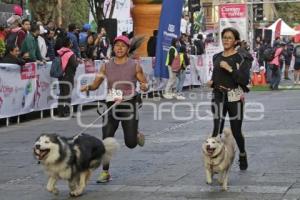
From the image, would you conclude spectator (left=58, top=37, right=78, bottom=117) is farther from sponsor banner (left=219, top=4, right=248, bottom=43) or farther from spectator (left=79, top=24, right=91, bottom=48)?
sponsor banner (left=219, top=4, right=248, bottom=43)

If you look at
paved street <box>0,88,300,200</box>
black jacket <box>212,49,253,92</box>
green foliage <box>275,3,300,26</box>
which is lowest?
paved street <box>0,88,300,200</box>

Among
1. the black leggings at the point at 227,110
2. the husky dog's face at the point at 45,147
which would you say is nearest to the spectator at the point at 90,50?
the black leggings at the point at 227,110

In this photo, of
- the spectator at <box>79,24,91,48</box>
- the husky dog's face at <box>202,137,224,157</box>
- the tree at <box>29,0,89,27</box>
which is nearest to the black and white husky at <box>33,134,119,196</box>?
the husky dog's face at <box>202,137,224,157</box>

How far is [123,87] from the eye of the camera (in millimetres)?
8586

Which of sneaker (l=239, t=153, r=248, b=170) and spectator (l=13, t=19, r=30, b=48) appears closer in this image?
sneaker (l=239, t=153, r=248, b=170)

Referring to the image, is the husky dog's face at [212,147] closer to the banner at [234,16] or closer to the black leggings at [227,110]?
the black leggings at [227,110]

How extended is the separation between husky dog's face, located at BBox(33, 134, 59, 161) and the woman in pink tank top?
4.52 feet

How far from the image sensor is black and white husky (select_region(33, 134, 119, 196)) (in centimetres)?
729

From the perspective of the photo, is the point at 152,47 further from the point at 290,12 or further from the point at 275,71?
the point at 290,12

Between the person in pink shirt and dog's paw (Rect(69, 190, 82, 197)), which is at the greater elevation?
the person in pink shirt

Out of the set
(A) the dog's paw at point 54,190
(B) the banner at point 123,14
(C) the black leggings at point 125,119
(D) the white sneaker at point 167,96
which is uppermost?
(B) the banner at point 123,14

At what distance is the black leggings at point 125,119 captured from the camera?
28.2 feet

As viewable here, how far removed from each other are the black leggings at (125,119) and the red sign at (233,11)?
24.2 metres

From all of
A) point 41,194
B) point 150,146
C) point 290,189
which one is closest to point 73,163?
point 41,194
